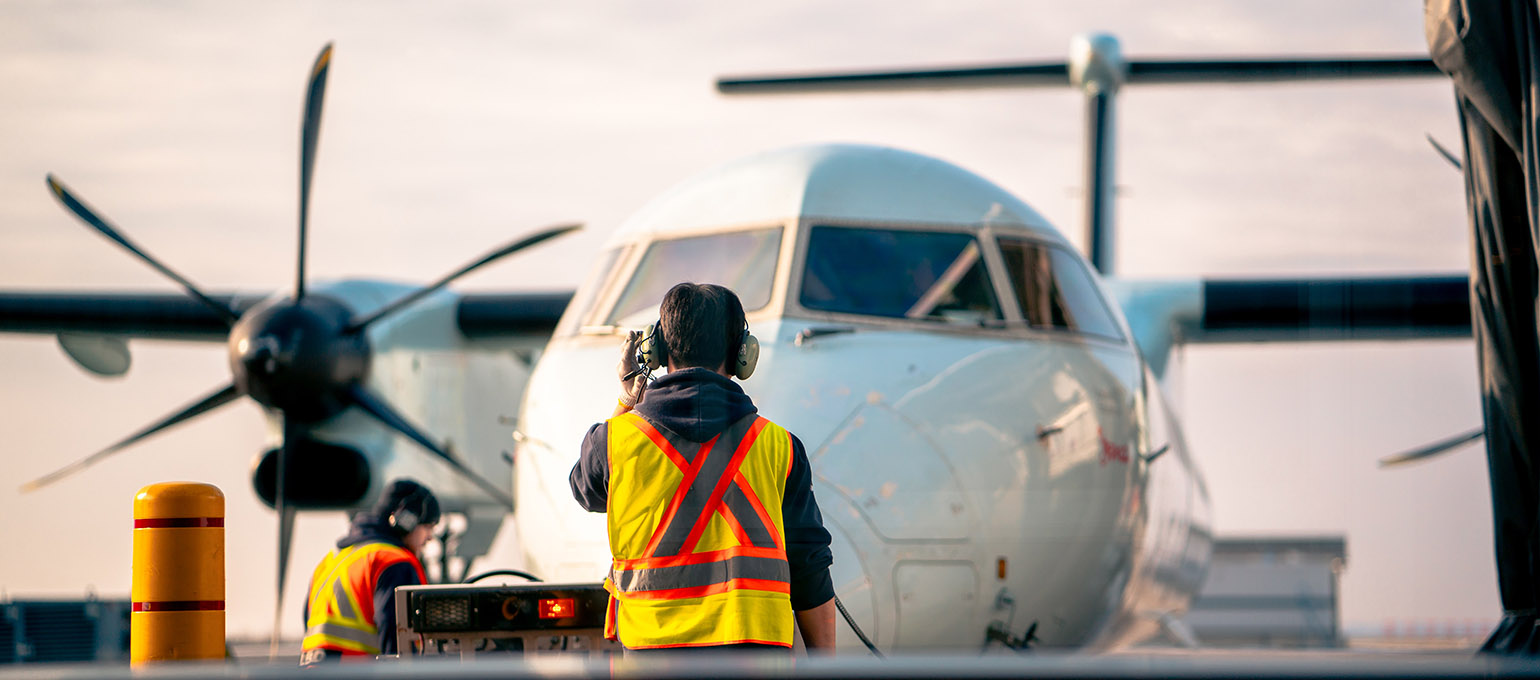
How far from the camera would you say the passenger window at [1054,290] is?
6.08 metres

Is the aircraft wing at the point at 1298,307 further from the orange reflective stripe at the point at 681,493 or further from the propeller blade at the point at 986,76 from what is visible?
the orange reflective stripe at the point at 681,493

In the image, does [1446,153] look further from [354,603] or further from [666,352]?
[354,603]

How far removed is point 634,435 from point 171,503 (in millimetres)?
1144

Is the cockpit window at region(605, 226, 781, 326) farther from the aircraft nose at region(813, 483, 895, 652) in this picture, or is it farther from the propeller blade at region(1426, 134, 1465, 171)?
the propeller blade at region(1426, 134, 1465, 171)

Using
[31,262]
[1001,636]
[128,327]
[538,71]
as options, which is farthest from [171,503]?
[128,327]

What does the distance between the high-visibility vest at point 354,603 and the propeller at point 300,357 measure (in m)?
4.62

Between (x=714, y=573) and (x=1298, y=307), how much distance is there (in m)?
10.4

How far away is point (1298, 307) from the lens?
1247 cm

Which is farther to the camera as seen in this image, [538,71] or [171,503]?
[538,71]

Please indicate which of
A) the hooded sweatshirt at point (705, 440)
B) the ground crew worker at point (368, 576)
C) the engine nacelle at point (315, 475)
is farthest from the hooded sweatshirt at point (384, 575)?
the engine nacelle at point (315, 475)

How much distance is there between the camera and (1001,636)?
5.35 metres

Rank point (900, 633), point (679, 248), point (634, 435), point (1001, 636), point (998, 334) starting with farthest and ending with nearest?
point (679, 248)
point (998, 334)
point (1001, 636)
point (900, 633)
point (634, 435)

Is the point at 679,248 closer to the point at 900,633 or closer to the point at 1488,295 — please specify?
the point at 900,633

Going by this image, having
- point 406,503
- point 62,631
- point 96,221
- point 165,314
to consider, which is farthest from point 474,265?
point 406,503
